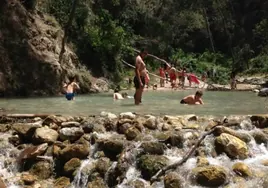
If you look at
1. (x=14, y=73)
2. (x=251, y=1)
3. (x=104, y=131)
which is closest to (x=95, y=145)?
(x=104, y=131)

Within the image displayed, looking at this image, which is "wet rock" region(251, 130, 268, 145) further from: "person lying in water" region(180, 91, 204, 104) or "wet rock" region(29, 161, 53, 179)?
"person lying in water" region(180, 91, 204, 104)

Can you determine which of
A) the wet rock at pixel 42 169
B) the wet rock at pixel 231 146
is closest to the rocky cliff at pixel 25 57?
the wet rock at pixel 42 169

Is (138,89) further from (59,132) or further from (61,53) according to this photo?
(61,53)

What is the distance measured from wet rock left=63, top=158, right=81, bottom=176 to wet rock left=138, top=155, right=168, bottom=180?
1126mm

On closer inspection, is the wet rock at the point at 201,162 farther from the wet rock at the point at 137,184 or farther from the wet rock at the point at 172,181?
the wet rock at the point at 137,184

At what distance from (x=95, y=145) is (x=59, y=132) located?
0.84 m

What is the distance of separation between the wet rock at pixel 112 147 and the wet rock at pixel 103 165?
0.20 m

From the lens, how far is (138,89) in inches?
513

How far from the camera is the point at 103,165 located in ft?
23.6

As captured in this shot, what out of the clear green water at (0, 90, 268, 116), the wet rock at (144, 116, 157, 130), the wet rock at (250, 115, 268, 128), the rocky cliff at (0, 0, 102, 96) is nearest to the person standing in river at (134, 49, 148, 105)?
the clear green water at (0, 90, 268, 116)

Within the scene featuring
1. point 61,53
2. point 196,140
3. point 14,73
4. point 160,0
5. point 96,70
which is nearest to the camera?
point 196,140

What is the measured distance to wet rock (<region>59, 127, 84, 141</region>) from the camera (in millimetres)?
7887

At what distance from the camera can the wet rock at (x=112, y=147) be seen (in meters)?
7.50

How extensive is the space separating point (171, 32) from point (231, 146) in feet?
106
